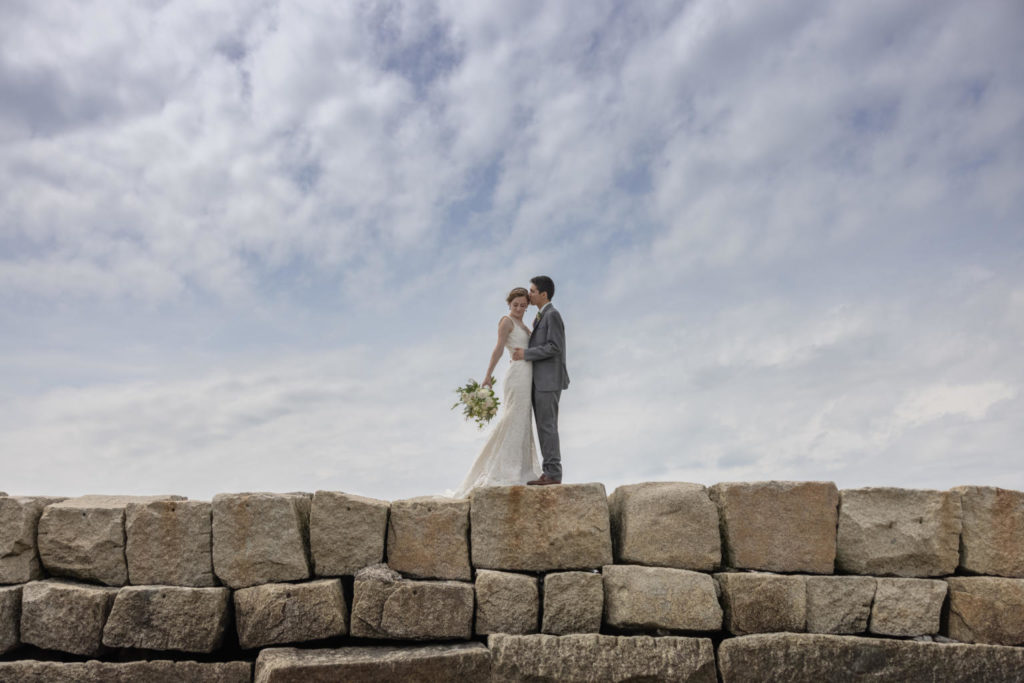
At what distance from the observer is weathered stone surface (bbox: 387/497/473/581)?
22.9 ft

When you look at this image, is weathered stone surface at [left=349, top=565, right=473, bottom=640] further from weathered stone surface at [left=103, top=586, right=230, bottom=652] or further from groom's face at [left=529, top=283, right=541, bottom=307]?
groom's face at [left=529, top=283, right=541, bottom=307]

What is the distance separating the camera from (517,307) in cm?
850

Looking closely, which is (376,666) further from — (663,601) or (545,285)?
(545,285)

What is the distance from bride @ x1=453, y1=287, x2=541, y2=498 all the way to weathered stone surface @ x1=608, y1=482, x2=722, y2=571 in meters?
1.38

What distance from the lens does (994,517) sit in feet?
23.8

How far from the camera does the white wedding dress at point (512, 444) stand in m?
8.03

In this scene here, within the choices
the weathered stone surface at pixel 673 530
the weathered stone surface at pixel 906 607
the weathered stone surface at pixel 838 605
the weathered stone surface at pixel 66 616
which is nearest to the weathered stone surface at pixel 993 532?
the weathered stone surface at pixel 906 607

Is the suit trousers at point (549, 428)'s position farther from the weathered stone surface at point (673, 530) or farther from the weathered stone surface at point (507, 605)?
the weathered stone surface at point (507, 605)

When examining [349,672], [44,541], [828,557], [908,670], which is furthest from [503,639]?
[44,541]

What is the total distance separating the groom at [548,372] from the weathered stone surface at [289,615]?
2377mm

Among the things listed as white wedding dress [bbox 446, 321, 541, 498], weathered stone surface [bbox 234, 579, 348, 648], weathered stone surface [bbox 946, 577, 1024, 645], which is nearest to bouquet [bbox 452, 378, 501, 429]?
white wedding dress [bbox 446, 321, 541, 498]

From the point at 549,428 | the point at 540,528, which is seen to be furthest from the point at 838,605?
the point at 549,428

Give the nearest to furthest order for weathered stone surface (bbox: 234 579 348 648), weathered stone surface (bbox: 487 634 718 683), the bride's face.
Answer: weathered stone surface (bbox: 487 634 718 683)
weathered stone surface (bbox: 234 579 348 648)
the bride's face

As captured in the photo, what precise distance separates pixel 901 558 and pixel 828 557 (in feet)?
2.22
